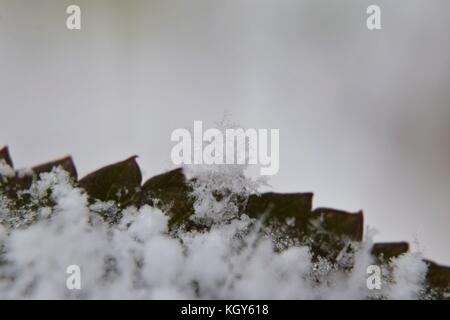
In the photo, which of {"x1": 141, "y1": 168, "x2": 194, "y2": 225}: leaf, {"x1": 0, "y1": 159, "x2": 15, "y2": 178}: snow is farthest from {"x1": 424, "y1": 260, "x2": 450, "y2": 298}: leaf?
{"x1": 0, "y1": 159, "x2": 15, "y2": 178}: snow

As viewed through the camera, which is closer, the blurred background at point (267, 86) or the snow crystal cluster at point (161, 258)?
the snow crystal cluster at point (161, 258)

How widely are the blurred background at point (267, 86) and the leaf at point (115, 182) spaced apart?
0.06 meters

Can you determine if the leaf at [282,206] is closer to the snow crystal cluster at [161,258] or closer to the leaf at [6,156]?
the snow crystal cluster at [161,258]

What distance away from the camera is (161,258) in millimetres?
618

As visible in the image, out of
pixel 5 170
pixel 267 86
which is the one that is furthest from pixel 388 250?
pixel 5 170

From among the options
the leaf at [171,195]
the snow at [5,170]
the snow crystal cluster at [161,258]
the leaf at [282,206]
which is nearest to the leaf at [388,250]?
the snow crystal cluster at [161,258]

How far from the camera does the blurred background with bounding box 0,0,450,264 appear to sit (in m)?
0.73

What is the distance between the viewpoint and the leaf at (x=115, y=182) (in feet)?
2.11

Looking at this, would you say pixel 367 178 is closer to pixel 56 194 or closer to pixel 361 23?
pixel 361 23

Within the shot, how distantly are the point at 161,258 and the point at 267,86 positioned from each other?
0.34m

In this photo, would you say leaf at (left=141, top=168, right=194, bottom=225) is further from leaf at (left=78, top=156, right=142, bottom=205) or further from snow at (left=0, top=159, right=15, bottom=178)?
snow at (left=0, top=159, right=15, bottom=178)

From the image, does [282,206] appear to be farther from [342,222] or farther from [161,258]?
[161,258]
